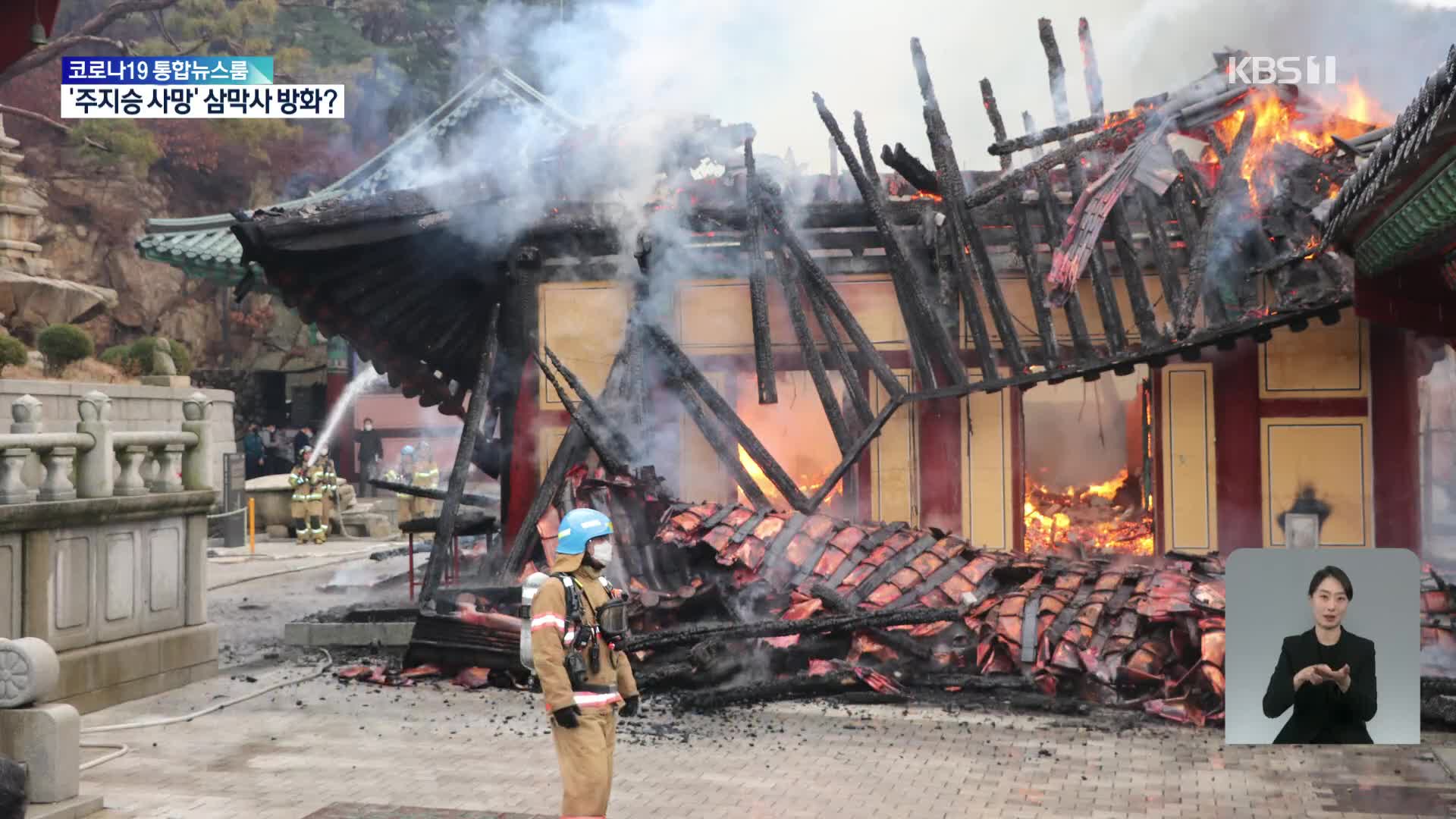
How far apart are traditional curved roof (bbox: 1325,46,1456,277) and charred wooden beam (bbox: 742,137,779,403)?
5132 millimetres

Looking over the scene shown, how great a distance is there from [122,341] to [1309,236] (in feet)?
114

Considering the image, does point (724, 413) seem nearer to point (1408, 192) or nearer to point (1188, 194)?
point (1188, 194)

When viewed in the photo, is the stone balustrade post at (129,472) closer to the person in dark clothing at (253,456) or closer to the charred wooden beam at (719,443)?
the charred wooden beam at (719,443)

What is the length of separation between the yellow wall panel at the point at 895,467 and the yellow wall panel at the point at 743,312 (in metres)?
0.78

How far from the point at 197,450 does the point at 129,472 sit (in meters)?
0.79

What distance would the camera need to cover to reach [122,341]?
37.9 m

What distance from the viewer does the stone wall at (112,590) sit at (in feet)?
32.3

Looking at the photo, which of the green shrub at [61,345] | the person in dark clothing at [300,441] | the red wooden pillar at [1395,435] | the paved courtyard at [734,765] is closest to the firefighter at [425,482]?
the person in dark clothing at [300,441]

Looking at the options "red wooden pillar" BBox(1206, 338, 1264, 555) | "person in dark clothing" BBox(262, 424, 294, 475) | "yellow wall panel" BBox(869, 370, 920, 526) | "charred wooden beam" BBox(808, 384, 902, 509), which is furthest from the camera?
"person in dark clothing" BBox(262, 424, 294, 475)

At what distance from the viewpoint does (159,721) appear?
9.63m

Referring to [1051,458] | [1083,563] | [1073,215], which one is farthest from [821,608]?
[1051,458]

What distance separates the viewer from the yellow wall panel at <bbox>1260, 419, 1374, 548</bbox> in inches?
513

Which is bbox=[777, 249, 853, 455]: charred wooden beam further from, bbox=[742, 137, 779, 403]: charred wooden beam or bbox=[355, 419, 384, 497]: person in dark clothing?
bbox=[355, 419, 384, 497]: person in dark clothing

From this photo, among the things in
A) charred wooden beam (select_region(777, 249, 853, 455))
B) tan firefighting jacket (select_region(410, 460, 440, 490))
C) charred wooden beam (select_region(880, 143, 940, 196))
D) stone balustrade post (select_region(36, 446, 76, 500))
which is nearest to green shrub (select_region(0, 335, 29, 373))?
tan firefighting jacket (select_region(410, 460, 440, 490))
